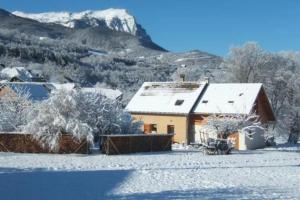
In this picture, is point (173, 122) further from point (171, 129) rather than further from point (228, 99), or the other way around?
point (228, 99)

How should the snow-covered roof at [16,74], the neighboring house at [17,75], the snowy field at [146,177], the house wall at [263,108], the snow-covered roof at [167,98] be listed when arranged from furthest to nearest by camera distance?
the snow-covered roof at [16,74]
the neighboring house at [17,75]
the snow-covered roof at [167,98]
the house wall at [263,108]
the snowy field at [146,177]

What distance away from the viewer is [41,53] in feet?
581

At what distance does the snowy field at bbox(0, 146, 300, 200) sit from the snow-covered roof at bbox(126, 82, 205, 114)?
14715mm

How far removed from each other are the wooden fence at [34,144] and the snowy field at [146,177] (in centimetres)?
135

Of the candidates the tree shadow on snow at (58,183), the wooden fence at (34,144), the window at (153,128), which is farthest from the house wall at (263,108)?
the tree shadow on snow at (58,183)

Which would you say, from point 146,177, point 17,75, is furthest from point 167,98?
point 17,75

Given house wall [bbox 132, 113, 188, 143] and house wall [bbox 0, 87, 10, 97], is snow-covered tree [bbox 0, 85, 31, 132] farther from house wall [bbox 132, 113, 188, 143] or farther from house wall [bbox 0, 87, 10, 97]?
house wall [bbox 0, 87, 10, 97]

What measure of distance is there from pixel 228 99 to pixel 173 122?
5.32 m

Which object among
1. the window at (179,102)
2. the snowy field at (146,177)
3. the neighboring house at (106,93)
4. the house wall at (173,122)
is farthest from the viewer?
the window at (179,102)

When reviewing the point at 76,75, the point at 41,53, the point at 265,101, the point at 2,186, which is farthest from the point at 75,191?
the point at 41,53

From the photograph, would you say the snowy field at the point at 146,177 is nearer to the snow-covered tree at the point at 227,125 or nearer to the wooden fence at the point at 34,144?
the wooden fence at the point at 34,144

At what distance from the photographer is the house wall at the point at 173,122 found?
45.9 meters

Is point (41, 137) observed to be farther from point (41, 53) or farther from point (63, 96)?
point (41, 53)

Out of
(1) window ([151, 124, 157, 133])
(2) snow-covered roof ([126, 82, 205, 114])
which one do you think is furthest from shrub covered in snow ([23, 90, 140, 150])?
(1) window ([151, 124, 157, 133])
